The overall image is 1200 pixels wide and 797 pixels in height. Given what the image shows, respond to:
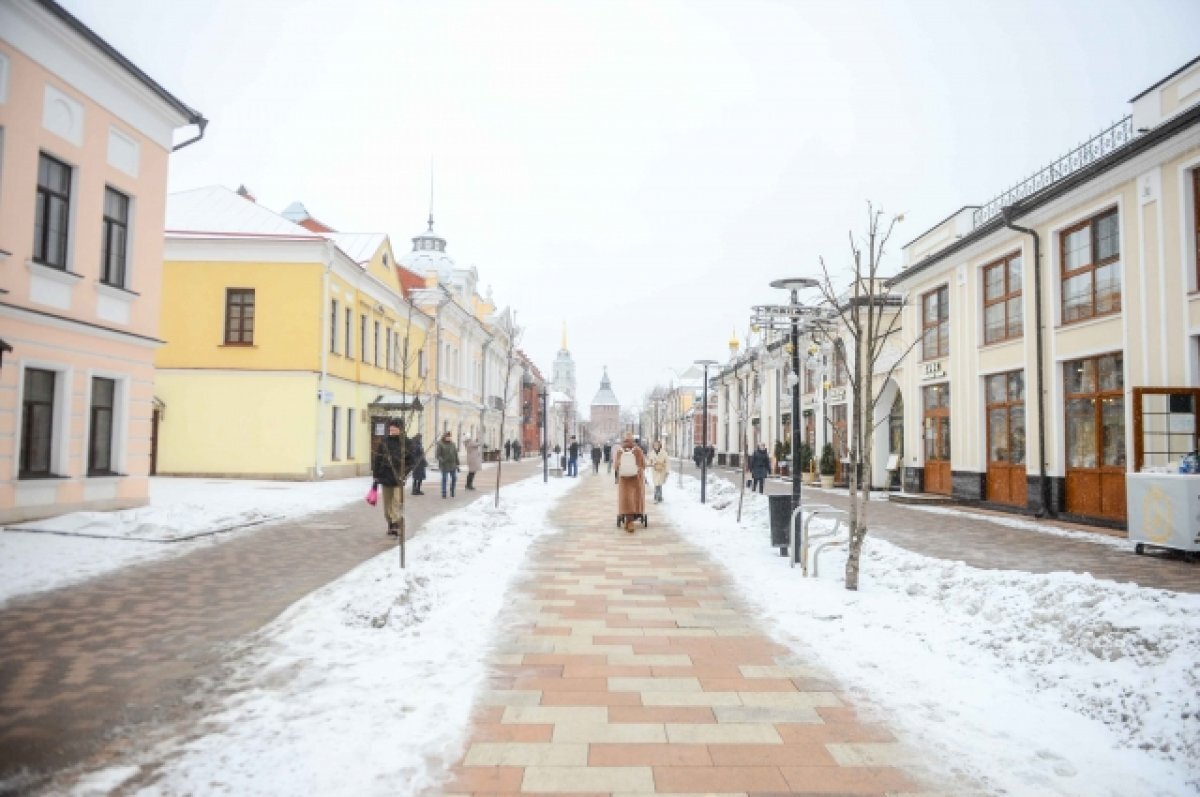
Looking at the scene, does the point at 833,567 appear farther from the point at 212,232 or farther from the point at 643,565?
the point at 212,232

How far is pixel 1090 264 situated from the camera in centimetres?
1462

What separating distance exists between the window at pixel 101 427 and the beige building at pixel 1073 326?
15.9 m

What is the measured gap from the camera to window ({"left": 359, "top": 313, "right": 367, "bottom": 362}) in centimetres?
2883

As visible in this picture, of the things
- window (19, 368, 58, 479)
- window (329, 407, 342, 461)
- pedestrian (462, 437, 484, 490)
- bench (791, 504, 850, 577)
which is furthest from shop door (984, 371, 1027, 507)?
window (329, 407, 342, 461)

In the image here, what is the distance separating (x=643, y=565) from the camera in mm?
9469

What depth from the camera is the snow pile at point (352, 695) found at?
346 centimetres

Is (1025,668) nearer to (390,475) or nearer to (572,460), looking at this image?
(390,475)

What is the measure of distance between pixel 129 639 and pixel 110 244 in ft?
32.1

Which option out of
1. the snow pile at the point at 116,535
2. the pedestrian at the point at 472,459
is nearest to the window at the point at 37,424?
the snow pile at the point at 116,535

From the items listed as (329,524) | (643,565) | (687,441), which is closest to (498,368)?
(687,441)

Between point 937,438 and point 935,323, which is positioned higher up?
point 935,323

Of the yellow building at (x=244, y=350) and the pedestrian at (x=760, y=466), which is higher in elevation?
the yellow building at (x=244, y=350)

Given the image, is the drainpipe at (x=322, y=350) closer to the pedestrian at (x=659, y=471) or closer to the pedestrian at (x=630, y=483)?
the pedestrian at (x=659, y=471)

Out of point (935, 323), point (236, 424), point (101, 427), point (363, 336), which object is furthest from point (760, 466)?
point (101, 427)
